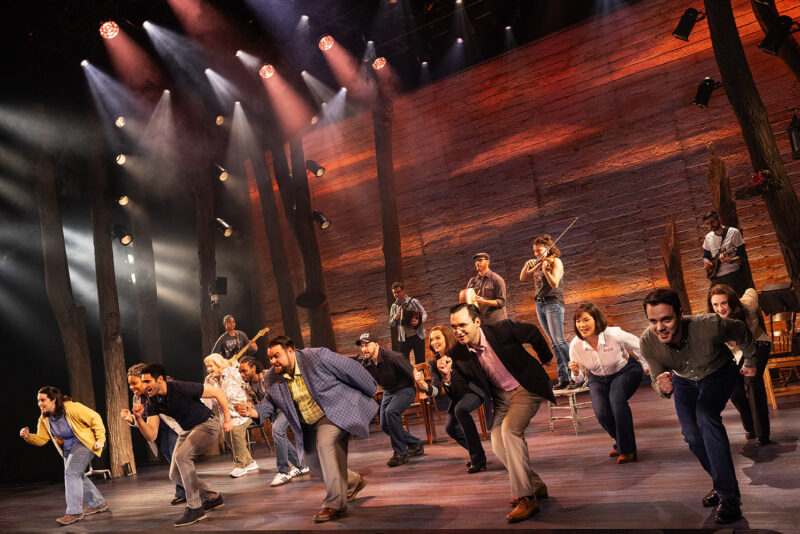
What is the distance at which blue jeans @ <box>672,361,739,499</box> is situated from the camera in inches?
131

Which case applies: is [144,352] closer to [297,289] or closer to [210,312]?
[210,312]

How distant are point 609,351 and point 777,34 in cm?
498

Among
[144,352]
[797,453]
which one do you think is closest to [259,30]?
[144,352]

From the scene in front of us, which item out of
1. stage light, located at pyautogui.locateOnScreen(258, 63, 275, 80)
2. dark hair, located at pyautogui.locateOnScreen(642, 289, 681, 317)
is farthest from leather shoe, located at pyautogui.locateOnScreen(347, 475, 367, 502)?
stage light, located at pyautogui.locateOnScreen(258, 63, 275, 80)

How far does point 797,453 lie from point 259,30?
955 cm

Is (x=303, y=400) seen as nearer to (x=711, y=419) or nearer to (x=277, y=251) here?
(x=711, y=419)

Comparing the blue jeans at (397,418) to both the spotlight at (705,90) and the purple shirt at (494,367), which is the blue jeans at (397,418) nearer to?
the purple shirt at (494,367)

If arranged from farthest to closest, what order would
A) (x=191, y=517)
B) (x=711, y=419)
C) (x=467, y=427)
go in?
1. (x=467, y=427)
2. (x=191, y=517)
3. (x=711, y=419)

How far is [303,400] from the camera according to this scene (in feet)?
16.6

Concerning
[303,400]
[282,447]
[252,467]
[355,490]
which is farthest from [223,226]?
[355,490]

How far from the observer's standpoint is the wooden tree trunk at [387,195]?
11.2 metres

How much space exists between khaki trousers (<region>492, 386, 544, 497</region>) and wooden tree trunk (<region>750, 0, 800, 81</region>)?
6.18 meters

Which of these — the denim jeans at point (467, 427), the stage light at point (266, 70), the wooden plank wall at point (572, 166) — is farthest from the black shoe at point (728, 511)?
the stage light at point (266, 70)

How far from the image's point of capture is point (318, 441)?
4793mm
